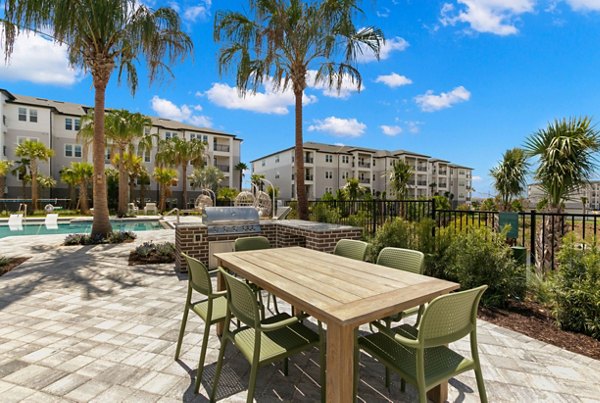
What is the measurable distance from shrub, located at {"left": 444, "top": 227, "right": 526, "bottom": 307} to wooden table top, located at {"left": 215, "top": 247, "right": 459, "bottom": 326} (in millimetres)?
2227

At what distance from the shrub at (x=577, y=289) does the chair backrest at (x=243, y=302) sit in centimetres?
371

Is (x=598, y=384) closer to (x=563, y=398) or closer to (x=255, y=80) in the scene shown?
(x=563, y=398)

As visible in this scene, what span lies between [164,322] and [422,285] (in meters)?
3.11

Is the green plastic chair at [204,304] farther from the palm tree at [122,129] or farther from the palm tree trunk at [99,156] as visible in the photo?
the palm tree at [122,129]

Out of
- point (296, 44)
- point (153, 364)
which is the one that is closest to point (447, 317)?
point (153, 364)

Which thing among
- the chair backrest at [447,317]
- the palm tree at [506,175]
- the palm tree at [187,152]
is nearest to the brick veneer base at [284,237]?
the chair backrest at [447,317]

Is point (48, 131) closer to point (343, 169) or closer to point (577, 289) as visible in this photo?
point (343, 169)

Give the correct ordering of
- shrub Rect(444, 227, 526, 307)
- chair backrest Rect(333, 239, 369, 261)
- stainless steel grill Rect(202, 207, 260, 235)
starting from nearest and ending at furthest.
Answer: chair backrest Rect(333, 239, 369, 261) → shrub Rect(444, 227, 526, 307) → stainless steel grill Rect(202, 207, 260, 235)

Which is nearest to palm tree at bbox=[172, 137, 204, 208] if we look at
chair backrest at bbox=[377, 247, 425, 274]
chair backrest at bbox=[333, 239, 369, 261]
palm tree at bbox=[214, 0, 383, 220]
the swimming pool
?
the swimming pool

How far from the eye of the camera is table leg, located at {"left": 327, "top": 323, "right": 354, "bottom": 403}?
1605mm

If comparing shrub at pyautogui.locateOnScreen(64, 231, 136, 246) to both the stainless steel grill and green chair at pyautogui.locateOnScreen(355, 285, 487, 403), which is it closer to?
the stainless steel grill

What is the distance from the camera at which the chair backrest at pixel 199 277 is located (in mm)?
2434

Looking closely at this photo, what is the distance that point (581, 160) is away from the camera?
5879 millimetres

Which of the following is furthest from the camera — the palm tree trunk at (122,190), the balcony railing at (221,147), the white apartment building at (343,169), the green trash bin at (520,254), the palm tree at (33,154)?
the white apartment building at (343,169)
